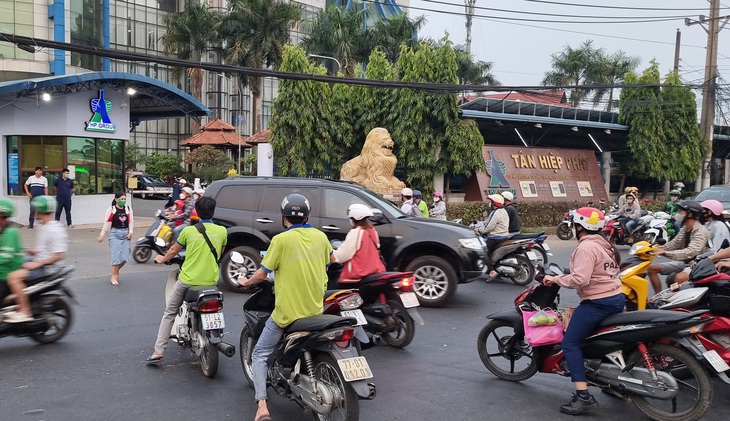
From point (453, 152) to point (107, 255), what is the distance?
13.3 m

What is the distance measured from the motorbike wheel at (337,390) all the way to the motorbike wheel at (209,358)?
165 cm

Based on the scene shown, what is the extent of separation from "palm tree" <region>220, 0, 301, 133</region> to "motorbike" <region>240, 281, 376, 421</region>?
3707cm

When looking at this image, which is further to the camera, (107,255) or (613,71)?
(613,71)

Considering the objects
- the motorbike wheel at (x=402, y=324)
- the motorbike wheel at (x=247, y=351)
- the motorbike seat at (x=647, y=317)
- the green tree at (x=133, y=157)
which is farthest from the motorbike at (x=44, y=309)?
the green tree at (x=133, y=157)

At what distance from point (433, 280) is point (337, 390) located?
5.52 metres

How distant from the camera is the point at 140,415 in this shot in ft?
17.8

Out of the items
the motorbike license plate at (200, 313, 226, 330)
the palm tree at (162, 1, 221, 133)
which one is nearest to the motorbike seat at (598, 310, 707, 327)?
the motorbike license plate at (200, 313, 226, 330)

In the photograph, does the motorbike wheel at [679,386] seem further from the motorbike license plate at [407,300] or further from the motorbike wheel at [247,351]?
the motorbike wheel at [247,351]

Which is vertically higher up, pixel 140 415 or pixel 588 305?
pixel 588 305

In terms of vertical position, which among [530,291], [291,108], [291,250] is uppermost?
[291,108]

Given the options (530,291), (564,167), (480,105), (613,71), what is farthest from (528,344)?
(613,71)

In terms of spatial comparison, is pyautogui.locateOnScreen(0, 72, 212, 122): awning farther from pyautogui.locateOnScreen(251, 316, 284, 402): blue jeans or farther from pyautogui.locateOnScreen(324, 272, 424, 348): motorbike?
pyautogui.locateOnScreen(251, 316, 284, 402): blue jeans

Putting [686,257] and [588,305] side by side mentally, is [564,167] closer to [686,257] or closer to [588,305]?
[686,257]

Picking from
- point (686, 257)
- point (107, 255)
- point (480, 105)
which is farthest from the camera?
point (480, 105)
